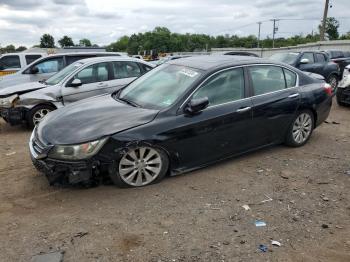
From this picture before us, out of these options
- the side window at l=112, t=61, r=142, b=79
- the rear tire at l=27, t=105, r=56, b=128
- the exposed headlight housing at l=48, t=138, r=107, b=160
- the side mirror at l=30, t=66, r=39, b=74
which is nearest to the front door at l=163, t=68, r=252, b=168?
the exposed headlight housing at l=48, t=138, r=107, b=160

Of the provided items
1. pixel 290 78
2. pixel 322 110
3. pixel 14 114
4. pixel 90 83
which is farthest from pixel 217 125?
pixel 14 114

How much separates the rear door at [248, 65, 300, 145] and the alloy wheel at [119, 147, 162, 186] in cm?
172

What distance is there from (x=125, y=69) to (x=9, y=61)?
799cm

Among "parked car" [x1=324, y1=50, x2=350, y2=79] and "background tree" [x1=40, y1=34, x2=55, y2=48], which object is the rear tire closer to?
"parked car" [x1=324, y1=50, x2=350, y2=79]

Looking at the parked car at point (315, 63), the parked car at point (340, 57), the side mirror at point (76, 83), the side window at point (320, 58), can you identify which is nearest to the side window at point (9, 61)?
the side mirror at point (76, 83)

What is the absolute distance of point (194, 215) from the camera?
426 cm

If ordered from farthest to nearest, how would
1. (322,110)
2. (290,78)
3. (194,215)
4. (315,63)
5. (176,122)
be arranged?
(315,63), (322,110), (290,78), (176,122), (194,215)

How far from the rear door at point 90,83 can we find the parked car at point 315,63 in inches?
276

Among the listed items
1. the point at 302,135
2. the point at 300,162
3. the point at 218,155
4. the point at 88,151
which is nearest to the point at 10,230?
the point at 88,151

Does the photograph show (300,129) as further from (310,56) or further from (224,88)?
(310,56)

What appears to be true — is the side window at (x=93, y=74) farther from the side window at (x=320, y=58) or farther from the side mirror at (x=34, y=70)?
the side window at (x=320, y=58)


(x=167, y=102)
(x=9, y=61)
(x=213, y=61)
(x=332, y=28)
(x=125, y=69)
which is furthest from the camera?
(x=332, y=28)

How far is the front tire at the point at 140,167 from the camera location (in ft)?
15.6

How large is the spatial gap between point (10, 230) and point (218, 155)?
2825mm
